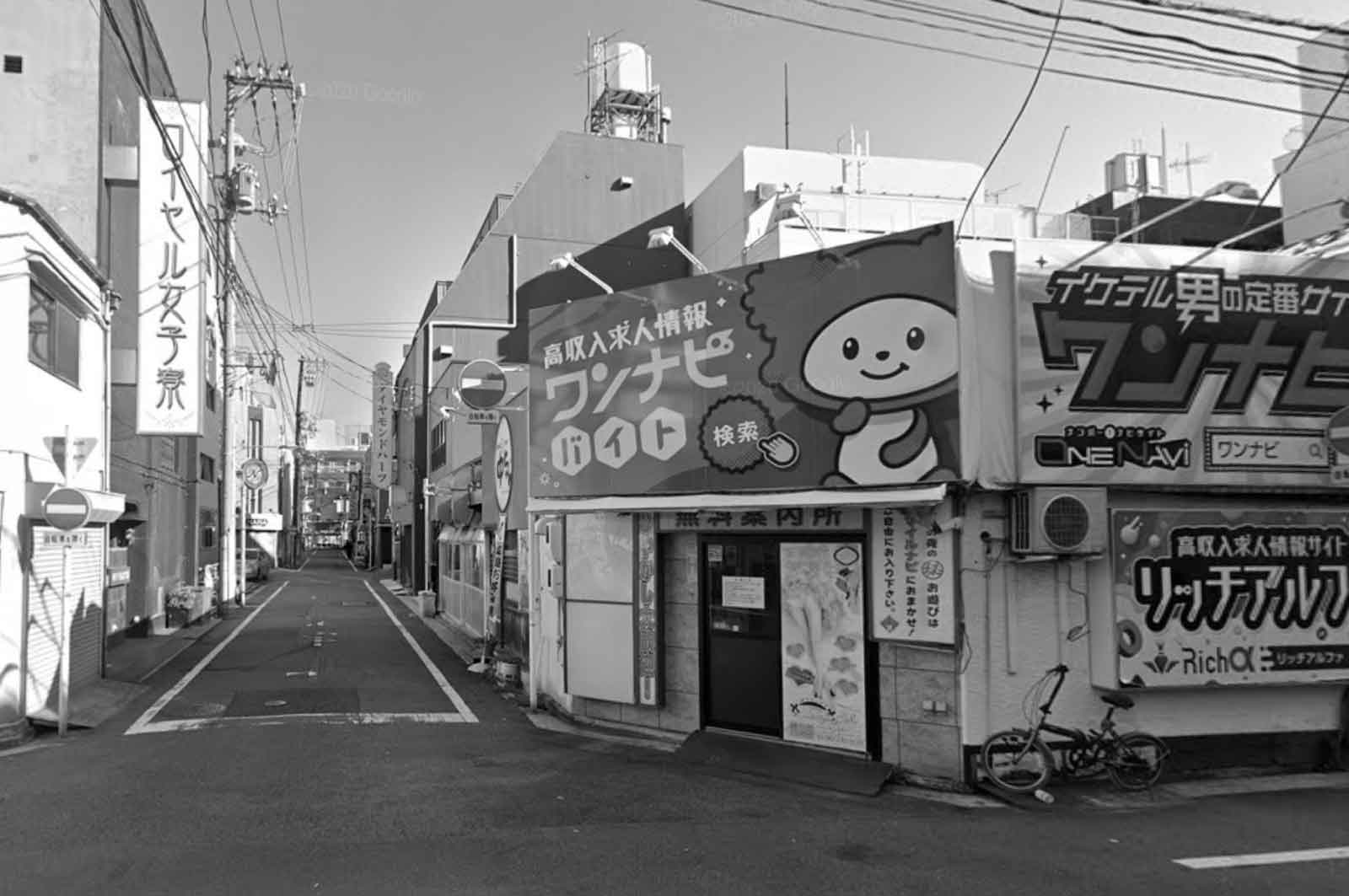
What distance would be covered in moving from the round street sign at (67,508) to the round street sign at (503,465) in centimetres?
585

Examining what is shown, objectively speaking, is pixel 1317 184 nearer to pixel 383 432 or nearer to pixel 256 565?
pixel 383 432

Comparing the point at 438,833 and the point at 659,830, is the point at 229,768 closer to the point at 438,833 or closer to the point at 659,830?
the point at 438,833

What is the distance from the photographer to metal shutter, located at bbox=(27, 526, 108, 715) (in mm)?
11250

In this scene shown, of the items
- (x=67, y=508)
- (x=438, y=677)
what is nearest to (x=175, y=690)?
(x=438, y=677)

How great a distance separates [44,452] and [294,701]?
4550 millimetres

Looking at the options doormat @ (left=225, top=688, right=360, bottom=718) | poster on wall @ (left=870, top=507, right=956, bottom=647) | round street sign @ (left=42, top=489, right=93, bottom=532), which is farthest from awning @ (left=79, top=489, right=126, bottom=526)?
poster on wall @ (left=870, top=507, right=956, bottom=647)

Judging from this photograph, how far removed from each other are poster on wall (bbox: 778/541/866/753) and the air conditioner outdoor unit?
1.61 meters

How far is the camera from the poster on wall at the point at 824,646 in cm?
920

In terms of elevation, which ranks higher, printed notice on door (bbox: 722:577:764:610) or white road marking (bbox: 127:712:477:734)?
printed notice on door (bbox: 722:577:764:610)

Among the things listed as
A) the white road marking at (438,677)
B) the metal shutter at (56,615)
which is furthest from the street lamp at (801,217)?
the metal shutter at (56,615)

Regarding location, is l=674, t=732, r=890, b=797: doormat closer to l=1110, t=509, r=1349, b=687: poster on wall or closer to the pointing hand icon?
l=1110, t=509, r=1349, b=687: poster on wall

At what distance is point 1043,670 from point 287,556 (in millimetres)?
67345

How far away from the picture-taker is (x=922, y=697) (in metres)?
8.71

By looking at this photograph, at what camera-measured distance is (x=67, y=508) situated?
10.8m
